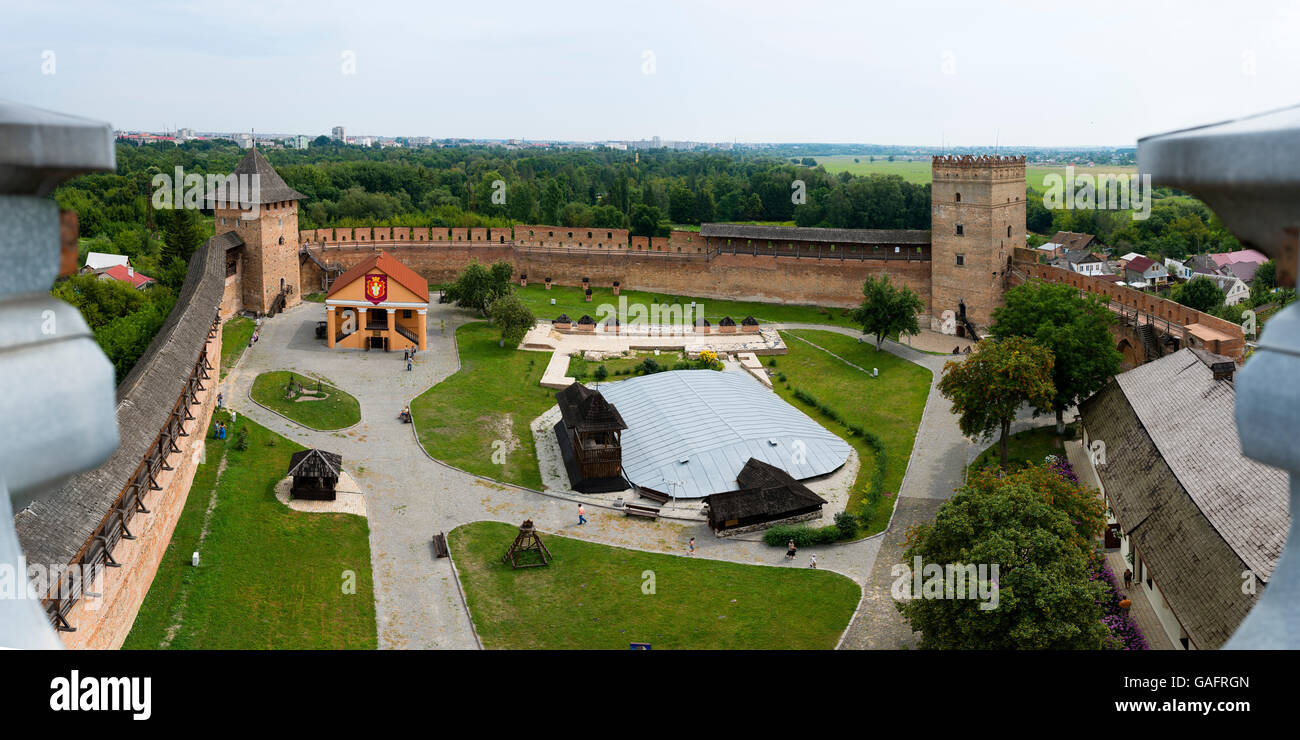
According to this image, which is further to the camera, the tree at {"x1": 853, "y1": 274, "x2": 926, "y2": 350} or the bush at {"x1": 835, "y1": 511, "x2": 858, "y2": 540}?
the tree at {"x1": 853, "y1": 274, "x2": 926, "y2": 350}

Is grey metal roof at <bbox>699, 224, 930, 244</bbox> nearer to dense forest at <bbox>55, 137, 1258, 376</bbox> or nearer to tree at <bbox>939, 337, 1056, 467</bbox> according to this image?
dense forest at <bbox>55, 137, 1258, 376</bbox>

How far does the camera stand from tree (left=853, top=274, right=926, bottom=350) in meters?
30.7

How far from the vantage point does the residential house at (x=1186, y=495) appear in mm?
12836

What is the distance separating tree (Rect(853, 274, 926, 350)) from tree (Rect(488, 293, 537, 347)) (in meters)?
9.79

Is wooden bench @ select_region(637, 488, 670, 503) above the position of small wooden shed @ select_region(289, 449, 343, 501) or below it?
below

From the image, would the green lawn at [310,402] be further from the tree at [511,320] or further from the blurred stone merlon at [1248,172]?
the blurred stone merlon at [1248,172]

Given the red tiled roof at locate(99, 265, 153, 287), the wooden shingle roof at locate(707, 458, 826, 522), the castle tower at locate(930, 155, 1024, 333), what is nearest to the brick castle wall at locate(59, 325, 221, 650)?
the wooden shingle roof at locate(707, 458, 826, 522)

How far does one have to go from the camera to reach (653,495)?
68.6 feet

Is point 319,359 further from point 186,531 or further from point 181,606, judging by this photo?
point 181,606

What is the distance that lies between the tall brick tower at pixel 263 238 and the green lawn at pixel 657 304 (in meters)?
8.14

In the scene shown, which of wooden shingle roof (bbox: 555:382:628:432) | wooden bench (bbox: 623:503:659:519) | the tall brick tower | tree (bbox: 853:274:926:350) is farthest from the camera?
the tall brick tower

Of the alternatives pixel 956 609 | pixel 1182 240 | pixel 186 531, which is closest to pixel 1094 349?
pixel 956 609

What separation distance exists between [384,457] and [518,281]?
19.1 meters

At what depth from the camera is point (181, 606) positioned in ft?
46.9
